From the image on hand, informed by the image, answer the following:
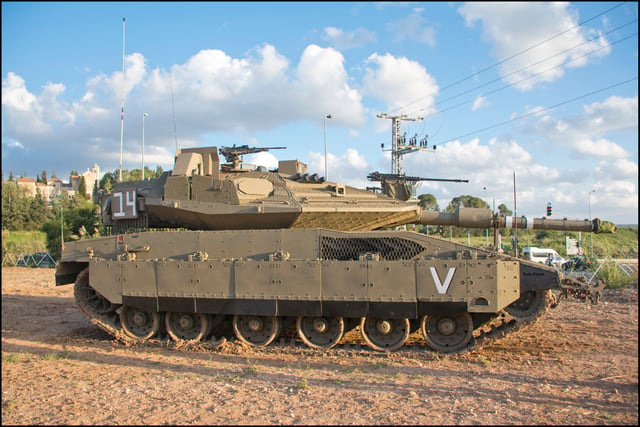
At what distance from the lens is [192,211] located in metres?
10.8

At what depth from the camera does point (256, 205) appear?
34.3 feet

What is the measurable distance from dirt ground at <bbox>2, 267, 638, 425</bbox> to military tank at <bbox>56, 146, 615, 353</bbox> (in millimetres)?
606

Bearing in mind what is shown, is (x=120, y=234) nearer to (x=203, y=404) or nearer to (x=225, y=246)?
(x=225, y=246)

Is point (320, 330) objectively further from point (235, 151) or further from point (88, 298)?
point (88, 298)

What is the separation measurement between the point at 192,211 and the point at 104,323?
10.5 feet

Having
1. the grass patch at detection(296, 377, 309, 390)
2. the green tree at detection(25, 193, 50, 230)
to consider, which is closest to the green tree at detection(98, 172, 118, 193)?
the green tree at detection(25, 193, 50, 230)

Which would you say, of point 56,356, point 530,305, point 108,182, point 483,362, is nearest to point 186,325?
point 56,356

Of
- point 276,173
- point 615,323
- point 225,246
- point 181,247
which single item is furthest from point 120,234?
point 615,323

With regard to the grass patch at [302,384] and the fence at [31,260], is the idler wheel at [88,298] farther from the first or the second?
the fence at [31,260]

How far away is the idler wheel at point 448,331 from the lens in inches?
370

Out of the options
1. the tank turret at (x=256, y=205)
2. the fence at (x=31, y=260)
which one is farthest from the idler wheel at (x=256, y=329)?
the fence at (x=31, y=260)

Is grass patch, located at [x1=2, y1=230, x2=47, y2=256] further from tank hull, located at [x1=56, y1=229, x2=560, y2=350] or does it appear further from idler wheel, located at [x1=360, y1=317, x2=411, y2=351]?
idler wheel, located at [x1=360, y1=317, x2=411, y2=351]

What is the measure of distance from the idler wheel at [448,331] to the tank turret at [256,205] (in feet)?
8.14

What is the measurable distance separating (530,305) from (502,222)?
276 cm
